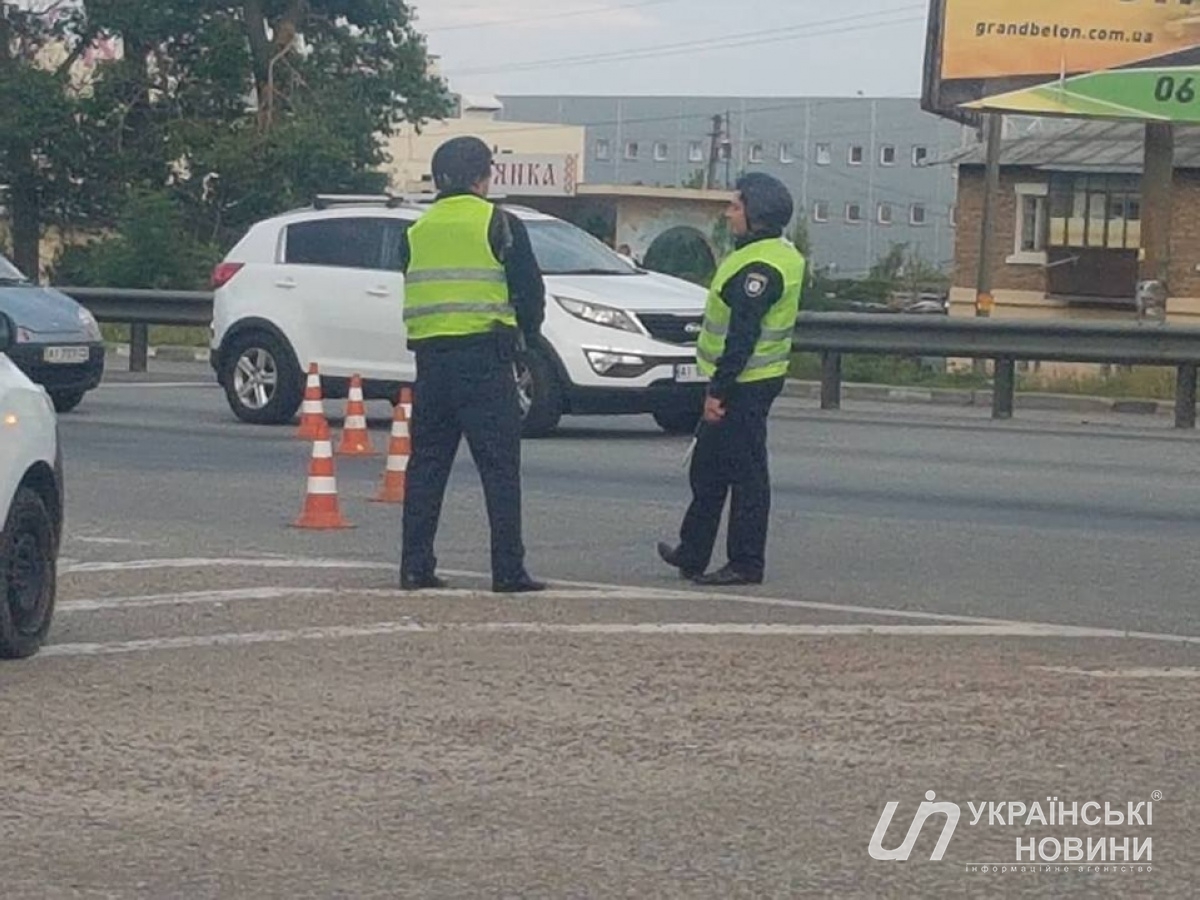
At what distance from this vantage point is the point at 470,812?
6629 mm

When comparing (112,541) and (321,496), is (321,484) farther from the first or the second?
(112,541)

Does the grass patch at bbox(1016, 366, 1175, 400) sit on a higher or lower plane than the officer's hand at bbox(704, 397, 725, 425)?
lower

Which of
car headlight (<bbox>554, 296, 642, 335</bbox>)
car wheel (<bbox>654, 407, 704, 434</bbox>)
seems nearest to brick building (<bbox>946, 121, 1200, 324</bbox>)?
car wheel (<bbox>654, 407, 704, 434</bbox>)

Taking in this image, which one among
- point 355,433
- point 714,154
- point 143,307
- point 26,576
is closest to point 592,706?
point 26,576

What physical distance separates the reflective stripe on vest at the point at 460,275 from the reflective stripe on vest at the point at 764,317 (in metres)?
0.97

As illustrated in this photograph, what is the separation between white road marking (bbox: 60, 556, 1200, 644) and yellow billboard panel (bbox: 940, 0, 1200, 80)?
22576 millimetres

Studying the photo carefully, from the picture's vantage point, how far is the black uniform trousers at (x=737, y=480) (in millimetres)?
10742

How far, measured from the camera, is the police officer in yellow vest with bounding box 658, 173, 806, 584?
1064cm

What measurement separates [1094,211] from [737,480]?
40.0 m

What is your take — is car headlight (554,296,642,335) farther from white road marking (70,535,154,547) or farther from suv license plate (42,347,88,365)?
white road marking (70,535,154,547)

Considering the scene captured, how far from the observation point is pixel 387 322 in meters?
18.5

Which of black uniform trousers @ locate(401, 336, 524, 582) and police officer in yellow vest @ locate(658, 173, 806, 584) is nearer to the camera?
black uniform trousers @ locate(401, 336, 524, 582)

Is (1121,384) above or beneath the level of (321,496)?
beneath

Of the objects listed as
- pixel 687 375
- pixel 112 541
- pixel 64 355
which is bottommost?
pixel 112 541
